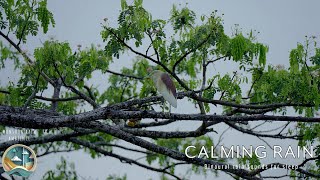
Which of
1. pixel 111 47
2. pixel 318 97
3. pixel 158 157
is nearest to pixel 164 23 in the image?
pixel 111 47

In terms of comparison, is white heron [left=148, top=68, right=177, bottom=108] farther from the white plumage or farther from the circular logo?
the circular logo

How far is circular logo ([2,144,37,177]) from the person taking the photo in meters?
8.54

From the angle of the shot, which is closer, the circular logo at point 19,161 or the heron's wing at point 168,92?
the heron's wing at point 168,92

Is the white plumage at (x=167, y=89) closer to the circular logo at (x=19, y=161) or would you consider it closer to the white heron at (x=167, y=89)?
the white heron at (x=167, y=89)

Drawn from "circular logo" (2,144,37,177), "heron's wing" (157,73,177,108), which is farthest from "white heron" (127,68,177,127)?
"circular logo" (2,144,37,177)

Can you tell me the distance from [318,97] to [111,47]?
2833mm

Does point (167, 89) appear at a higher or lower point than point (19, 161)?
higher

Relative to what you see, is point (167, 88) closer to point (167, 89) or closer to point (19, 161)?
point (167, 89)

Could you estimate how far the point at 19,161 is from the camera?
28.7 feet

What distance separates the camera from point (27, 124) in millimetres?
6980

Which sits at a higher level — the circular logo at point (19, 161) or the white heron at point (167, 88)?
the white heron at point (167, 88)

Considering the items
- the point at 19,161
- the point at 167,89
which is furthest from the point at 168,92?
the point at 19,161

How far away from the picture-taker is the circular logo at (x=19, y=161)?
854 cm

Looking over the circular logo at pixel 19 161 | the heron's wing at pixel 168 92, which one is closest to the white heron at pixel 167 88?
the heron's wing at pixel 168 92
